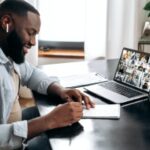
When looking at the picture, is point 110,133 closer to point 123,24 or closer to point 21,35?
point 21,35

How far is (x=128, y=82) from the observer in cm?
167

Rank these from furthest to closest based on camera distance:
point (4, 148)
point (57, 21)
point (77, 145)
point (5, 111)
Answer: point (57, 21), point (5, 111), point (4, 148), point (77, 145)

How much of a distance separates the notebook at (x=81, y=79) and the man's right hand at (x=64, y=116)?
1.53 feet

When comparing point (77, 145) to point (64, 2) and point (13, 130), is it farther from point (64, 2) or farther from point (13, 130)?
point (64, 2)

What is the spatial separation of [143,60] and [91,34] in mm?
1418

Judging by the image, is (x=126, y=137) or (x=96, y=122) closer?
(x=126, y=137)

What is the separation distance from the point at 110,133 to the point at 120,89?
1.66 feet

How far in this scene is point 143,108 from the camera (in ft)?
4.55

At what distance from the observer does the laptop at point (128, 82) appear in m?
1.52

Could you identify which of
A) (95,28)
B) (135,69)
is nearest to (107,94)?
(135,69)

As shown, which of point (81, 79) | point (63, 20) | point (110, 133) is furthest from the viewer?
point (63, 20)

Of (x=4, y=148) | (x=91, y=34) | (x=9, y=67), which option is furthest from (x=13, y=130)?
(x=91, y=34)

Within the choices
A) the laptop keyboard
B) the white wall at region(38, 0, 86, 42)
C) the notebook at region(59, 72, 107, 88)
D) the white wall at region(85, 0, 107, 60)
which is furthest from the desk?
the white wall at region(38, 0, 86, 42)

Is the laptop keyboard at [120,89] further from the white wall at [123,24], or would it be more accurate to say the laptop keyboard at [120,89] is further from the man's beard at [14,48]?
the white wall at [123,24]
